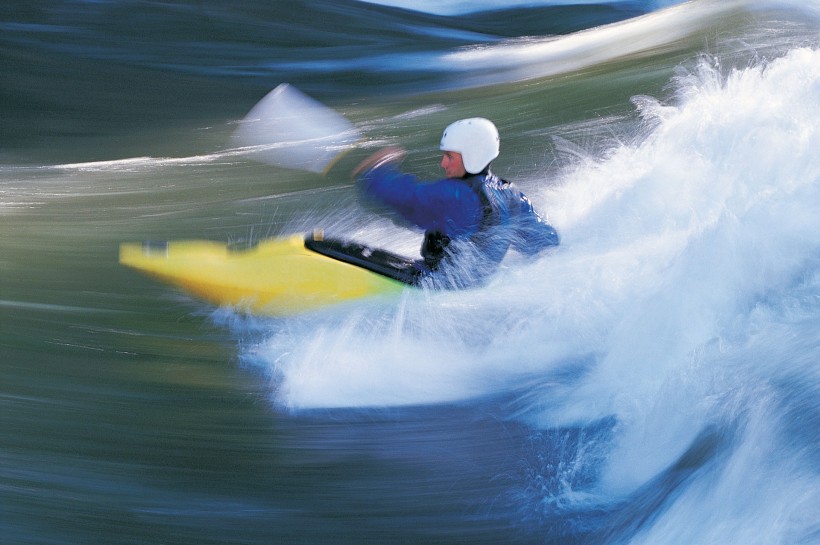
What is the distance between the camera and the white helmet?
276cm

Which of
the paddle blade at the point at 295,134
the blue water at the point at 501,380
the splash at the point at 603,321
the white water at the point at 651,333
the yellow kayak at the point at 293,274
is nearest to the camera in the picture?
the blue water at the point at 501,380

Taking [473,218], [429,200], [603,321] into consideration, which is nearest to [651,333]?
[603,321]

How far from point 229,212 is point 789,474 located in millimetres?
3163

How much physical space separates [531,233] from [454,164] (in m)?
Result: 0.33

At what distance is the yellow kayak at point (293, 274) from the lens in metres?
2.88

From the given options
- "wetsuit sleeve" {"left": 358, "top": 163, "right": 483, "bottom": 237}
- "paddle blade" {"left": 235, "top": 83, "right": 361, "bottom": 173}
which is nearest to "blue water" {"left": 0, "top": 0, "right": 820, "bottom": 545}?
"wetsuit sleeve" {"left": 358, "top": 163, "right": 483, "bottom": 237}

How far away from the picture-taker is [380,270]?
9.43 feet

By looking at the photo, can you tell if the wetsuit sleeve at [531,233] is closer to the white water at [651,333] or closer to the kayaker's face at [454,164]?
the white water at [651,333]

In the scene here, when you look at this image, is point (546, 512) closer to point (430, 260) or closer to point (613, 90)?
point (430, 260)

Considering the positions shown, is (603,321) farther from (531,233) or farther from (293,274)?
(293,274)

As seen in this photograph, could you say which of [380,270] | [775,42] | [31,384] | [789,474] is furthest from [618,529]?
[775,42]

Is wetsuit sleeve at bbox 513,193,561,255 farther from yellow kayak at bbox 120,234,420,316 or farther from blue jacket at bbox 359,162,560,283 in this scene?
yellow kayak at bbox 120,234,420,316

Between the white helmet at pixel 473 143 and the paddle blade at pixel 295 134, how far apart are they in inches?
93.7

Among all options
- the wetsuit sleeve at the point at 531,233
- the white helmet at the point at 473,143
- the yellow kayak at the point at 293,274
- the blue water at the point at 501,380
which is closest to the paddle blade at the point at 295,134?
the blue water at the point at 501,380
